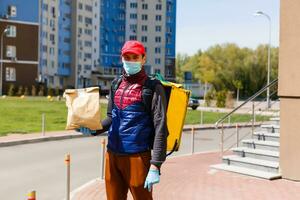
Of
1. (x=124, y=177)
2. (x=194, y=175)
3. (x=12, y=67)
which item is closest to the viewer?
(x=124, y=177)

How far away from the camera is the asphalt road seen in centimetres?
921

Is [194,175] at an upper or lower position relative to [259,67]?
lower

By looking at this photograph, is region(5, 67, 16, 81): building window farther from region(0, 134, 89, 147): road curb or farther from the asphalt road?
the asphalt road

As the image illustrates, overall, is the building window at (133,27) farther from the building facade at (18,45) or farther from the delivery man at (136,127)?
the delivery man at (136,127)

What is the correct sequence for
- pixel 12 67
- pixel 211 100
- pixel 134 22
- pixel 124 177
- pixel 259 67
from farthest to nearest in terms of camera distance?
pixel 134 22
pixel 259 67
pixel 12 67
pixel 211 100
pixel 124 177

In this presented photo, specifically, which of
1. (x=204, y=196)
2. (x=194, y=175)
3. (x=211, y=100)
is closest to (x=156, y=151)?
(x=204, y=196)

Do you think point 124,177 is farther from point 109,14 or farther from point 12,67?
point 109,14

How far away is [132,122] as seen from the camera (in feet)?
14.5

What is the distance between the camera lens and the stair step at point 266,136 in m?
11.3

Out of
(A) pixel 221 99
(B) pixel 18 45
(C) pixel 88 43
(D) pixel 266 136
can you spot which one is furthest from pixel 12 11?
(D) pixel 266 136

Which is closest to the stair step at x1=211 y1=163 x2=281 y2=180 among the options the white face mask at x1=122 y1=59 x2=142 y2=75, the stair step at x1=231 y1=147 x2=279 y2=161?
the stair step at x1=231 y1=147 x2=279 y2=161

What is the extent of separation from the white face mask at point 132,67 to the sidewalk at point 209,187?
3.96 meters

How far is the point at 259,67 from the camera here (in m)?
91.9

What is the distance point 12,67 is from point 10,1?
951cm
